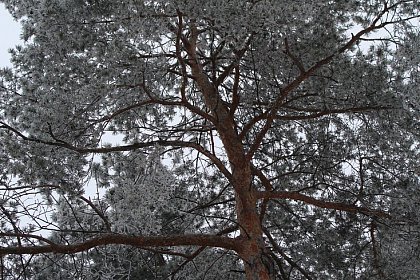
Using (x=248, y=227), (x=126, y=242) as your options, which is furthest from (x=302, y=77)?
(x=126, y=242)

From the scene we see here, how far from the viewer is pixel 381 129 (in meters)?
6.93

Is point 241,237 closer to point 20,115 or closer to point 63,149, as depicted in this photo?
point 63,149

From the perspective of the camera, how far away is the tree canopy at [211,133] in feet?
17.6

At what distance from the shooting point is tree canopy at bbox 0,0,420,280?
17.6 ft

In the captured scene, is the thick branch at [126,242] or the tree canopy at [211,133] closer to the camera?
the thick branch at [126,242]

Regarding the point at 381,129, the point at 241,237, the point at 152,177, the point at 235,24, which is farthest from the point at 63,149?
the point at 381,129

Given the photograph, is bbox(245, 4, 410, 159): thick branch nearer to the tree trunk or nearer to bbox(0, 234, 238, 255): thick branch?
the tree trunk

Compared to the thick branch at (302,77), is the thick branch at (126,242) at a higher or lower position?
lower

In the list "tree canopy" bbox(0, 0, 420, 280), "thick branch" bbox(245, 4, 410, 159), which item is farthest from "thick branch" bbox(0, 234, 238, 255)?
"thick branch" bbox(245, 4, 410, 159)

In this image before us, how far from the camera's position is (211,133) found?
730cm

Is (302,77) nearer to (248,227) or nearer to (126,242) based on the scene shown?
(248,227)

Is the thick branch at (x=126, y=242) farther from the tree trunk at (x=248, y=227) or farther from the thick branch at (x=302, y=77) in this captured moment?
the thick branch at (x=302, y=77)

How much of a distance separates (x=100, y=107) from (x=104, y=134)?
36 centimetres

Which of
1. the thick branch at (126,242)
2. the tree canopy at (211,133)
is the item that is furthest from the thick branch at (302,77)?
the thick branch at (126,242)
